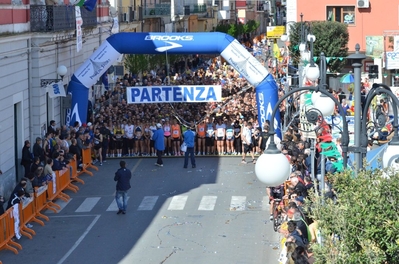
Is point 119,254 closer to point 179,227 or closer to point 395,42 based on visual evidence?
point 179,227

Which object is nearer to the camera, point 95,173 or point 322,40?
point 95,173

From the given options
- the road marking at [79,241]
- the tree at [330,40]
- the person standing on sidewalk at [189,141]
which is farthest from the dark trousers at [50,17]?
the tree at [330,40]

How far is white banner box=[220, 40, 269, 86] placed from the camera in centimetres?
2941

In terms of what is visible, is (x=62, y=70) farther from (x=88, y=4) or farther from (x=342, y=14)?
(x=342, y=14)

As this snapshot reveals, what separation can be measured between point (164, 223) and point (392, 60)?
24.7 meters

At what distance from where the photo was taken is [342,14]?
50.6 metres

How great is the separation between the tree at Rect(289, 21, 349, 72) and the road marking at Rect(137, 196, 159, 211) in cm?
2350

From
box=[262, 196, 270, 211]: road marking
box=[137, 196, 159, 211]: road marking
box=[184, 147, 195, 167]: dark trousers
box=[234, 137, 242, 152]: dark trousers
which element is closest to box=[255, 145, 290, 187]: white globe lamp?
box=[262, 196, 270, 211]: road marking

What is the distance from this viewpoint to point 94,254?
1864 cm

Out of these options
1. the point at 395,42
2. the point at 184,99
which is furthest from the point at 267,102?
the point at 395,42

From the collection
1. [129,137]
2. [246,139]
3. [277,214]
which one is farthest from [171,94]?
[277,214]

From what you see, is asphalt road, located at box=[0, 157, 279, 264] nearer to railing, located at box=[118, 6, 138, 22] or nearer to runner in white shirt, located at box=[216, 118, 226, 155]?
runner in white shirt, located at box=[216, 118, 226, 155]

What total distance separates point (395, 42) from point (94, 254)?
1157 inches

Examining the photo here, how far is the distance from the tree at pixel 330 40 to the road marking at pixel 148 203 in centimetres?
2350
